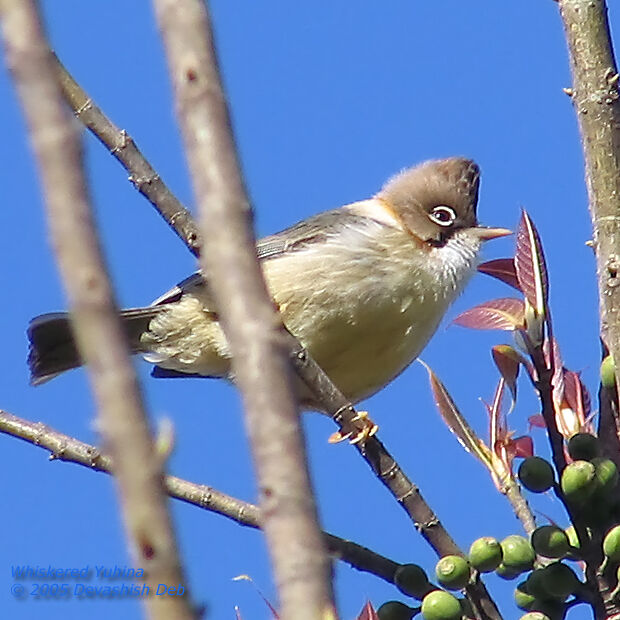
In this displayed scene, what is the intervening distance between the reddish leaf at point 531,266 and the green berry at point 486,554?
538mm

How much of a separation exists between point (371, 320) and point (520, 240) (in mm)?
2544

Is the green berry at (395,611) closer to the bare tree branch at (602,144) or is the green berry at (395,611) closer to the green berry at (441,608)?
the green berry at (441,608)

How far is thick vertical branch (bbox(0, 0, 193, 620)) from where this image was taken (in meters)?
0.93

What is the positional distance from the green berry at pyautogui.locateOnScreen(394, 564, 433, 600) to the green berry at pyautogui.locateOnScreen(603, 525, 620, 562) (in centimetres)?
42

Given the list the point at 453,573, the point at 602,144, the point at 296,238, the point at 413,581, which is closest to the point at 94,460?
the point at 413,581

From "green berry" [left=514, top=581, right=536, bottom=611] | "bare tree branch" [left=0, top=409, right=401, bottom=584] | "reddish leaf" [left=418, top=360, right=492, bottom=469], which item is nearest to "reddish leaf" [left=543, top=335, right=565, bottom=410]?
"reddish leaf" [left=418, top=360, right=492, bottom=469]

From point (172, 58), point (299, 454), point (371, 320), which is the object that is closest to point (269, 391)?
point (299, 454)

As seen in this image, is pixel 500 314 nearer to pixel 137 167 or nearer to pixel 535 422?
pixel 535 422

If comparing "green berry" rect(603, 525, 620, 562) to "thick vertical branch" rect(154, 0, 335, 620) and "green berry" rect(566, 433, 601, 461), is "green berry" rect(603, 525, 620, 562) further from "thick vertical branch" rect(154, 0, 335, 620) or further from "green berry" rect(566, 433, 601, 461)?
"thick vertical branch" rect(154, 0, 335, 620)

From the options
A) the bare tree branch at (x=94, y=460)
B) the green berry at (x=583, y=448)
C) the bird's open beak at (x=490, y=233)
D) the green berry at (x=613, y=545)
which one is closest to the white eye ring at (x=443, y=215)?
the bird's open beak at (x=490, y=233)

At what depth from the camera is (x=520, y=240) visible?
2.87 meters

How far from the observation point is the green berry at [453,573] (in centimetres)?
259

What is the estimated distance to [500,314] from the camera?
2754 millimetres

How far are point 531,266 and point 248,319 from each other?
1.86 m
